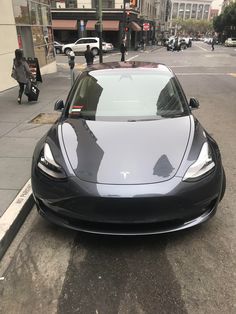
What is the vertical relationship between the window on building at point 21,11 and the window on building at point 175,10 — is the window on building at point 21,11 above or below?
above

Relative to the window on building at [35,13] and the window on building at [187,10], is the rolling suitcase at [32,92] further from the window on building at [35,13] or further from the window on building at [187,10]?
the window on building at [187,10]

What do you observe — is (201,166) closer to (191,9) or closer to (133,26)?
(133,26)

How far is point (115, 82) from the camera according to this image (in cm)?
473

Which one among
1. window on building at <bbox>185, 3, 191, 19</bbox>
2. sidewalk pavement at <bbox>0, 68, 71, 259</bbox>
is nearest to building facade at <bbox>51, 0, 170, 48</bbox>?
sidewalk pavement at <bbox>0, 68, 71, 259</bbox>

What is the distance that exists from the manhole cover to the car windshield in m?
3.15

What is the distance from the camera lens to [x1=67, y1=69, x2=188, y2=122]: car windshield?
4250mm

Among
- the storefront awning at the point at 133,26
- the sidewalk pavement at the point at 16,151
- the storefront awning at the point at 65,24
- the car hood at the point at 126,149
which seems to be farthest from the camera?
the storefront awning at the point at 133,26

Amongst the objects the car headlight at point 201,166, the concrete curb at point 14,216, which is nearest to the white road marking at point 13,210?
the concrete curb at point 14,216

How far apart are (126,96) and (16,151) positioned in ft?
7.55

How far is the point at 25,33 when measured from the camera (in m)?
14.9

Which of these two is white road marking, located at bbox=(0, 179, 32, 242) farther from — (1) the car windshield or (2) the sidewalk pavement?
(1) the car windshield

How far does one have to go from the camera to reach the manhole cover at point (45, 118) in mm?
7868

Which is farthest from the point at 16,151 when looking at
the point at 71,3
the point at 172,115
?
the point at 71,3

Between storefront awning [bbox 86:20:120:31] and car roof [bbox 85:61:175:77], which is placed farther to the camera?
storefront awning [bbox 86:20:120:31]
